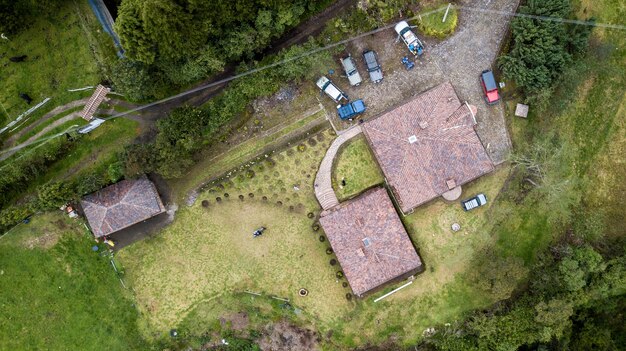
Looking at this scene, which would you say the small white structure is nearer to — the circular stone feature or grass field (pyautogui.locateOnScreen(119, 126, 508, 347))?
grass field (pyautogui.locateOnScreen(119, 126, 508, 347))

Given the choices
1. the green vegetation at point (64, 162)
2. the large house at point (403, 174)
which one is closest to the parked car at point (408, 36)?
the large house at point (403, 174)

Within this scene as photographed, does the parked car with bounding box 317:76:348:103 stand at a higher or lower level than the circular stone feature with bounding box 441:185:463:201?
higher

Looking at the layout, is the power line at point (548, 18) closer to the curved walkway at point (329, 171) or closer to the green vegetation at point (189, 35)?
the green vegetation at point (189, 35)

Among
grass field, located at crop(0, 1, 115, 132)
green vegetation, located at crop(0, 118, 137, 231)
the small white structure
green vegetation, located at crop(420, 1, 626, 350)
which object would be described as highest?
grass field, located at crop(0, 1, 115, 132)

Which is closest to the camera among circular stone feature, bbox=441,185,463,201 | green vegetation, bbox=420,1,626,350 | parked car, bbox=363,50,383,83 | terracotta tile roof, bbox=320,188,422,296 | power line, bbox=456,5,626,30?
power line, bbox=456,5,626,30

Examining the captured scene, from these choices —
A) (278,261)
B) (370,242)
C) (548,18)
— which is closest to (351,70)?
(370,242)

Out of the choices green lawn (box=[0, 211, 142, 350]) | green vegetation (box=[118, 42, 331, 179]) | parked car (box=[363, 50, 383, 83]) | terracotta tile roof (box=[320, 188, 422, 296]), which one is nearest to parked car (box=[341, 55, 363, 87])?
parked car (box=[363, 50, 383, 83])

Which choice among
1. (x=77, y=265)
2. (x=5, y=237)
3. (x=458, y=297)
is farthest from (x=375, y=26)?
(x=5, y=237)
